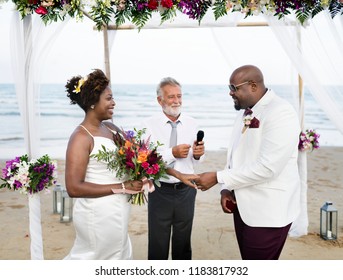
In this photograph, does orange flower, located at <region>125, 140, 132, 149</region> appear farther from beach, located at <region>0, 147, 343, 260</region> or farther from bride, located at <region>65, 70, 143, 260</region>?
beach, located at <region>0, 147, 343, 260</region>

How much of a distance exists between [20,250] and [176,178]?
246 centimetres

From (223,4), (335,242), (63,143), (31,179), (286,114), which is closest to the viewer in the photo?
(286,114)

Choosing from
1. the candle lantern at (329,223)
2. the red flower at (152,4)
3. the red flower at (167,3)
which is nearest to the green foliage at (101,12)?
the red flower at (152,4)

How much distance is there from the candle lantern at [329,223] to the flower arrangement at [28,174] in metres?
3.50

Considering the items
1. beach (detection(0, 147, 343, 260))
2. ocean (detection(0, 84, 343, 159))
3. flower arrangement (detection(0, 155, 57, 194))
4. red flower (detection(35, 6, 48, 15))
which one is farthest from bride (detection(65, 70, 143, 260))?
ocean (detection(0, 84, 343, 159))

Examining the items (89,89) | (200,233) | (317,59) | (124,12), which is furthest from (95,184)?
(200,233)

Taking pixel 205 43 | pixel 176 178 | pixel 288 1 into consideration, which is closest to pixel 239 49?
pixel 288 1

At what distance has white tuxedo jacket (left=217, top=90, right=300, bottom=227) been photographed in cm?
305

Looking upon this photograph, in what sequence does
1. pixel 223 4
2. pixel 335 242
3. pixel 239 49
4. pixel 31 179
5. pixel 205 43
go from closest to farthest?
pixel 223 4 → pixel 31 179 → pixel 239 49 → pixel 335 242 → pixel 205 43

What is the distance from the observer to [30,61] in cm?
383

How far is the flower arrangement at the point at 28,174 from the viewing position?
151 inches

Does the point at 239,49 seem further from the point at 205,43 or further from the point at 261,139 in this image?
the point at 205,43

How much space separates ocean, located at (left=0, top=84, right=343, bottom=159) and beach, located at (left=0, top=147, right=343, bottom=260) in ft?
19.9

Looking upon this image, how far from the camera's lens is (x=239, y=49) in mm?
4957
